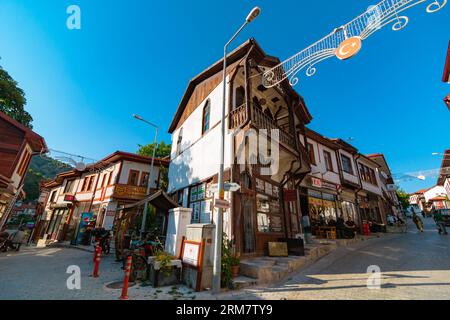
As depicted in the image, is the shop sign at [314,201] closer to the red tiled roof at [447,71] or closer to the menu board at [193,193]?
the menu board at [193,193]

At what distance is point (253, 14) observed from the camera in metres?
6.04

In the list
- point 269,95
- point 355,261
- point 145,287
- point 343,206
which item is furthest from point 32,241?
point 343,206

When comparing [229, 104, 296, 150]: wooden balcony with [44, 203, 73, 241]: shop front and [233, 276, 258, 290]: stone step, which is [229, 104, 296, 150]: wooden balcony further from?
[44, 203, 73, 241]: shop front

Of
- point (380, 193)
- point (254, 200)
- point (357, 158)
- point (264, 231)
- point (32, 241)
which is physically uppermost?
point (357, 158)

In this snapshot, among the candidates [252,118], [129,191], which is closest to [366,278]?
[252,118]

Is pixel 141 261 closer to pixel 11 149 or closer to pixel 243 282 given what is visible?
pixel 243 282

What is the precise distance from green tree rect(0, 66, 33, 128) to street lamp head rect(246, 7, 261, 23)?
2316cm

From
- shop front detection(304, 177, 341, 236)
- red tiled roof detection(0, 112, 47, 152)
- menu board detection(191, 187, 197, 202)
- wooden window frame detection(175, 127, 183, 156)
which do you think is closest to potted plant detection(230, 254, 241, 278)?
menu board detection(191, 187, 197, 202)

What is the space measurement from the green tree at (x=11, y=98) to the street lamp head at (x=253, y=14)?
76.0 feet

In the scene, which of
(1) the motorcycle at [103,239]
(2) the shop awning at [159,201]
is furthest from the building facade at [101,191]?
(2) the shop awning at [159,201]

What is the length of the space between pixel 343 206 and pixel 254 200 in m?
12.9

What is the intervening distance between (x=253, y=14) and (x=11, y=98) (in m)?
24.1
